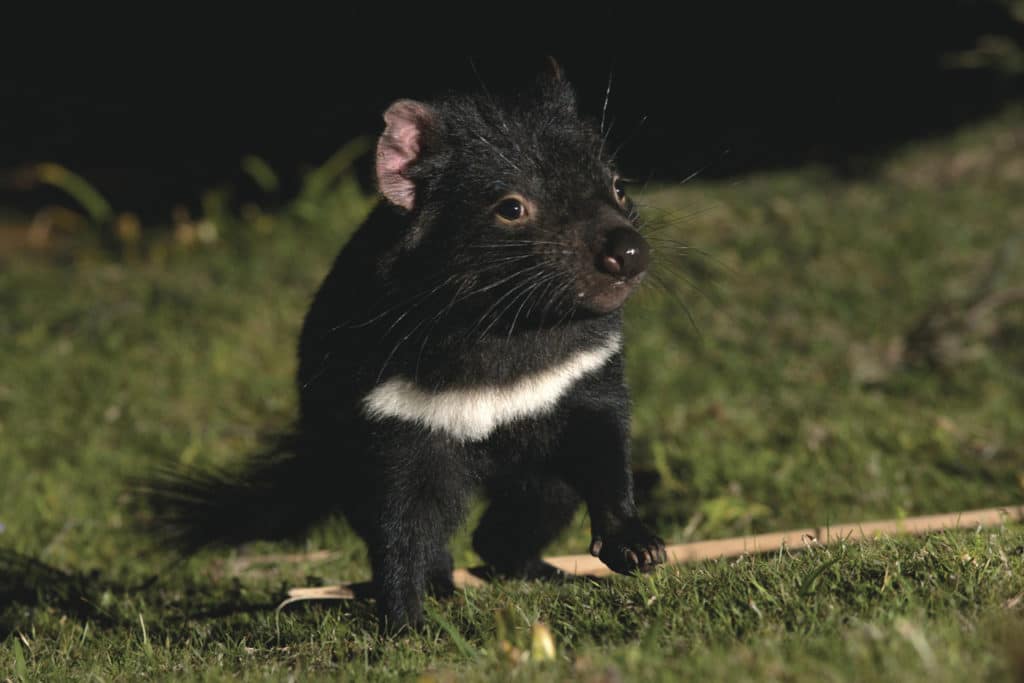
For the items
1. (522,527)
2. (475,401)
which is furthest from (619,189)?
(522,527)

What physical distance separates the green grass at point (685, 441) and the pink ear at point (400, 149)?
34.4 inches

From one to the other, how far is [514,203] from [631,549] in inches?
36.3

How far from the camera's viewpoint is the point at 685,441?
532 cm

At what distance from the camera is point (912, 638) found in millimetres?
2162

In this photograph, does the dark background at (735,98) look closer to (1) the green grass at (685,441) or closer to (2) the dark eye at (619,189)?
(1) the green grass at (685,441)

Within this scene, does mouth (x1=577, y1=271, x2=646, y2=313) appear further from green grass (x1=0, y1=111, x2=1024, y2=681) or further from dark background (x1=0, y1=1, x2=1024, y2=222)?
dark background (x1=0, y1=1, x2=1024, y2=222)

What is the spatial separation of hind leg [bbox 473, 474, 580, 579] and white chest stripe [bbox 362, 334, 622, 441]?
378mm

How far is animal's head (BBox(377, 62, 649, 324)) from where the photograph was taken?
2879 millimetres

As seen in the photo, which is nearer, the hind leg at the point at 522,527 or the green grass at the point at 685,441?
the green grass at the point at 685,441

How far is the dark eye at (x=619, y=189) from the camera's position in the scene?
10.2 feet

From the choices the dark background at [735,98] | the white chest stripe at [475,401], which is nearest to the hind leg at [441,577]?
the white chest stripe at [475,401]

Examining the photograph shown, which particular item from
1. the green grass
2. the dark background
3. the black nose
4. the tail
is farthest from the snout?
the dark background

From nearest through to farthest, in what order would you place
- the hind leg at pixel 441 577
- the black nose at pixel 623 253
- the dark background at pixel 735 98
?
the black nose at pixel 623 253 → the hind leg at pixel 441 577 → the dark background at pixel 735 98

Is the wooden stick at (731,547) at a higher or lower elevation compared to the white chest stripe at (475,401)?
lower
